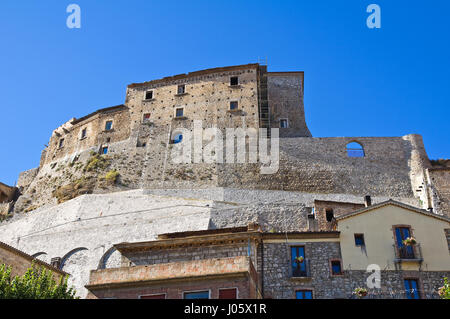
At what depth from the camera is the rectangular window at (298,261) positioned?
23.8 meters

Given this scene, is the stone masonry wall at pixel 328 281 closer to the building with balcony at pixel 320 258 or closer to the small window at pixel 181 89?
the building with balcony at pixel 320 258

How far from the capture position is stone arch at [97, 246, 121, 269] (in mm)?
31672

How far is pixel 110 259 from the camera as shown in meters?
32.2

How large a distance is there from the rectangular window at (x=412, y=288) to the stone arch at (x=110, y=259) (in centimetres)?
1606

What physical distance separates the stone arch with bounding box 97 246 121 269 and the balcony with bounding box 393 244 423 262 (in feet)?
51.3

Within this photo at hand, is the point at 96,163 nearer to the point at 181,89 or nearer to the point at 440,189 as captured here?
the point at 181,89

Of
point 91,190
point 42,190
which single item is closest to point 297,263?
point 91,190

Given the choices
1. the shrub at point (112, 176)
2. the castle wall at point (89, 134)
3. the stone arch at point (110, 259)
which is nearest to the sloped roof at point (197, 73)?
the castle wall at point (89, 134)

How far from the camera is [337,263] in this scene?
24047 millimetres

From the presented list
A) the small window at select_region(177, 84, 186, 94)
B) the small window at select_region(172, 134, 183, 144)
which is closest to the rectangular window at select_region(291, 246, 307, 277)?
the small window at select_region(172, 134, 183, 144)

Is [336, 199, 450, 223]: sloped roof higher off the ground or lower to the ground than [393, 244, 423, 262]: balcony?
higher

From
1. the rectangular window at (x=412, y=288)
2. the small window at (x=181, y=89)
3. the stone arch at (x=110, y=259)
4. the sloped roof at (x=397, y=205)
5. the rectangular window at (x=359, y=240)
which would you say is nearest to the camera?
the rectangular window at (x=412, y=288)

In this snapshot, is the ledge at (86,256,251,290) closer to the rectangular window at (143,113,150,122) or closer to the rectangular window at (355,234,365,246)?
the rectangular window at (355,234,365,246)
